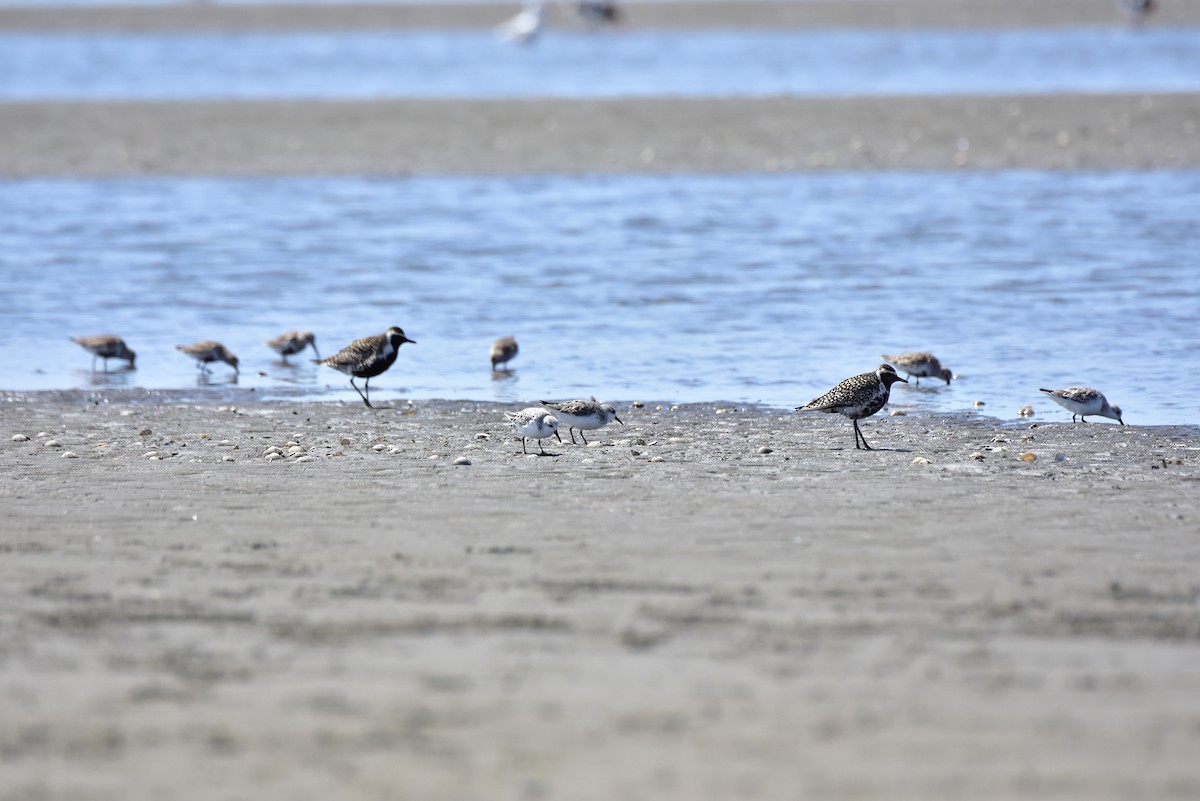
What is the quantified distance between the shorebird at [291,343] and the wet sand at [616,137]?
13206 millimetres

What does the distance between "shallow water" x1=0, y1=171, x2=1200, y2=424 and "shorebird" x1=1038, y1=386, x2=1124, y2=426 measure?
0.63 meters

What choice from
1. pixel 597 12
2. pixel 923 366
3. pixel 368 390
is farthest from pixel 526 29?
pixel 923 366

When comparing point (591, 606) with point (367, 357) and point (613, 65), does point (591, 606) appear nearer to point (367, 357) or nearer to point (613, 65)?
point (367, 357)

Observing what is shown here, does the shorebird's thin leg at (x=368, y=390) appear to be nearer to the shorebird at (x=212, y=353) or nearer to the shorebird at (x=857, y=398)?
the shorebird at (x=212, y=353)

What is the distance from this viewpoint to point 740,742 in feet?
21.4

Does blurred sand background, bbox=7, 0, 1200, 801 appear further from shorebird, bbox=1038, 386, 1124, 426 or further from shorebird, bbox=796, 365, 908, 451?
shorebird, bbox=1038, 386, 1124, 426

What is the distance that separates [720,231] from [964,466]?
12798 millimetres

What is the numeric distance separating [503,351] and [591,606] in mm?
7741

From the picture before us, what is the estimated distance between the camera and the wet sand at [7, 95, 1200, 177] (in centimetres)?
2906

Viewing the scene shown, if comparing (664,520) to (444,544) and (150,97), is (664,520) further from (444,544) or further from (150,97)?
(150,97)

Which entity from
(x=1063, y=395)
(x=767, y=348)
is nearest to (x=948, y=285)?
(x=767, y=348)

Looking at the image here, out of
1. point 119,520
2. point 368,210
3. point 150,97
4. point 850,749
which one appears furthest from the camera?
point 150,97

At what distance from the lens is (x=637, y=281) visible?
67.0 feet

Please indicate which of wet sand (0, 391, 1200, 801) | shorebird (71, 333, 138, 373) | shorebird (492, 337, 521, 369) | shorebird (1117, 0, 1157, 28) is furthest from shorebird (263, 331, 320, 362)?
shorebird (1117, 0, 1157, 28)
